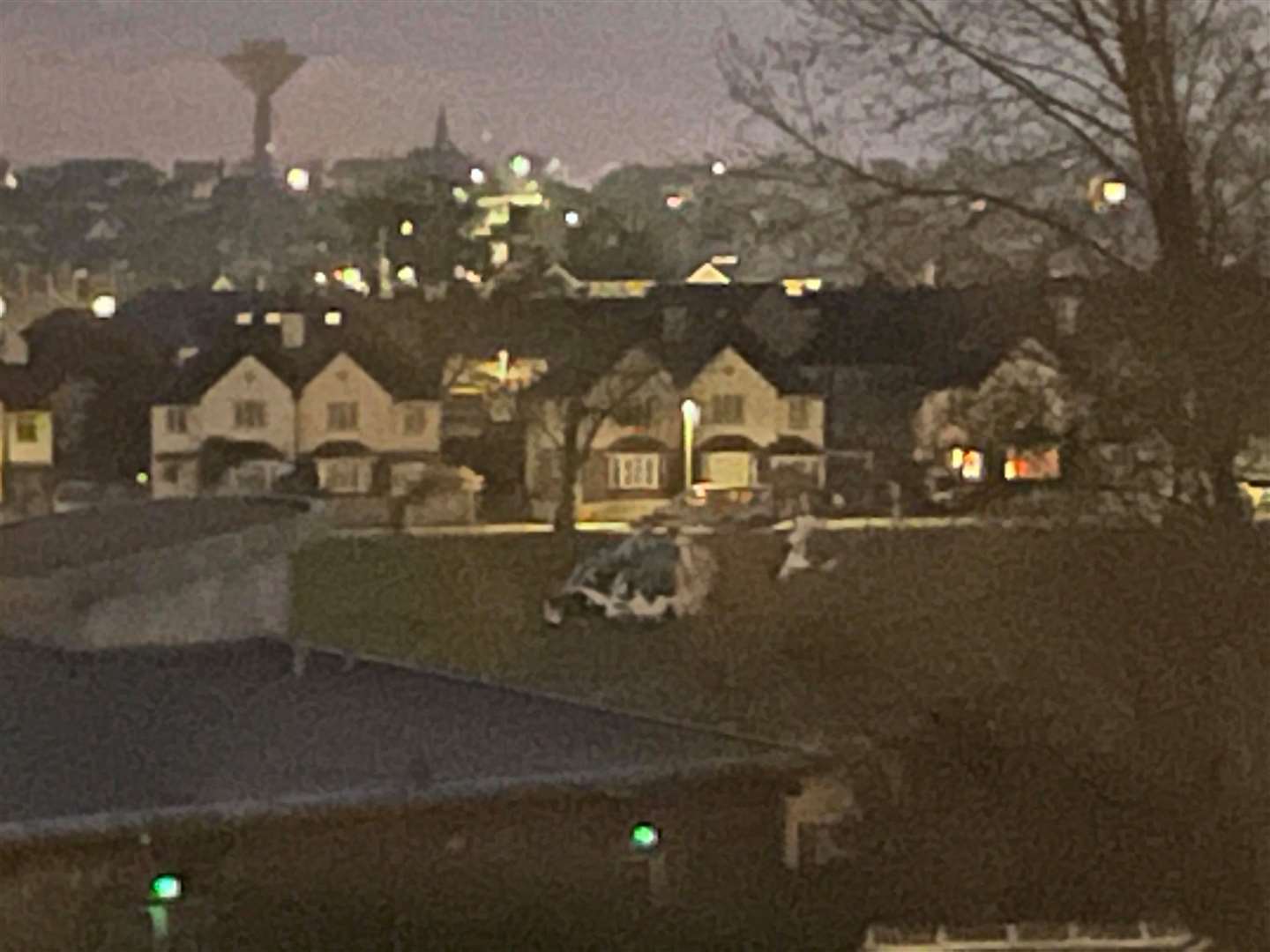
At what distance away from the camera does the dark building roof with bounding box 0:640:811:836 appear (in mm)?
1745

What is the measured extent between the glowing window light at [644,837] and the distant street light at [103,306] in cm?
68

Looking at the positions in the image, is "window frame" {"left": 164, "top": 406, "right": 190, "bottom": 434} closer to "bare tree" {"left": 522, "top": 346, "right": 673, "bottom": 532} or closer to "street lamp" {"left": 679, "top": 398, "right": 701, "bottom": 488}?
"bare tree" {"left": 522, "top": 346, "right": 673, "bottom": 532}

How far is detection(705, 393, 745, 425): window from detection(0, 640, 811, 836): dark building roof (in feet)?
0.94

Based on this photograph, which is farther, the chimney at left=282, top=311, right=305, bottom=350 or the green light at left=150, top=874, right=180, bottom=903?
the chimney at left=282, top=311, right=305, bottom=350

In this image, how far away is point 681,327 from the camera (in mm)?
1855

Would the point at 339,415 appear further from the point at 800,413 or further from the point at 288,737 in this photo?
the point at 800,413

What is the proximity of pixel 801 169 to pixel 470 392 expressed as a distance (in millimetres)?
382

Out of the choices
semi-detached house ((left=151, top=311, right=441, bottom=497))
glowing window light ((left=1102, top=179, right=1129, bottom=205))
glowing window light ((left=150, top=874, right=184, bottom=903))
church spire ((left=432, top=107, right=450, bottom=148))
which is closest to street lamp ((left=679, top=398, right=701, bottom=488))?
semi-detached house ((left=151, top=311, right=441, bottom=497))

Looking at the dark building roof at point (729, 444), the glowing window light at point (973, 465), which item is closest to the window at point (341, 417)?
the dark building roof at point (729, 444)

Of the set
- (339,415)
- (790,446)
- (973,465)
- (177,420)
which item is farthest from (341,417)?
(973,465)

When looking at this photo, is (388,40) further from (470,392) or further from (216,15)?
(470,392)

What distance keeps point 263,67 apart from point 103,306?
0.88ft

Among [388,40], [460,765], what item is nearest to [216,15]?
[388,40]

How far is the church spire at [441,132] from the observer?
1.87m
